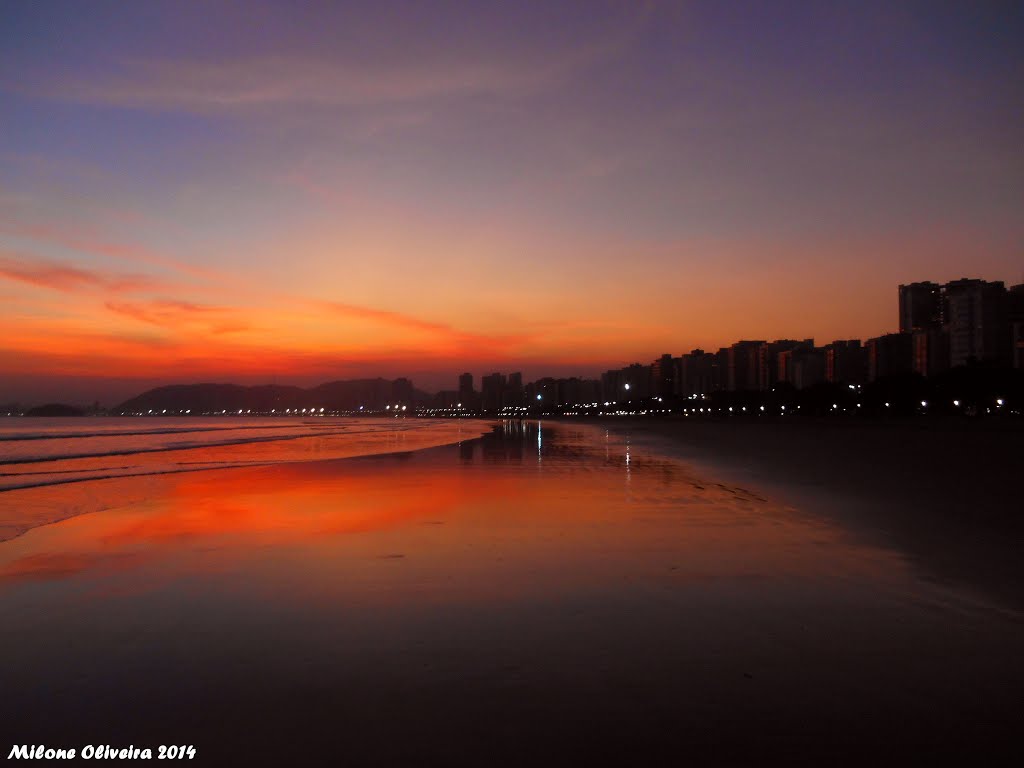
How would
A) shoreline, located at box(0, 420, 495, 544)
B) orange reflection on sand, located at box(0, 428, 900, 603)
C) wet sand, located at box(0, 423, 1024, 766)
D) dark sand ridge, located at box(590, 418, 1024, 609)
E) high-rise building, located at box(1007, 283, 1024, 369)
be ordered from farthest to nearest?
high-rise building, located at box(1007, 283, 1024, 369) < shoreline, located at box(0, 420, 495, 544) < dark sand ridge, located at box(590, 418, 1024, 609) < orange reflection on sand, located at box(0, 428, 900, 603) < wet sand, located at box(0, 423, 1024, 766)

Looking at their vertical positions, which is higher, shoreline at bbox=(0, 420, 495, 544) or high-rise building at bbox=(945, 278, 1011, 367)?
high-rise building at bbox=(945, 278, 1011, 367)

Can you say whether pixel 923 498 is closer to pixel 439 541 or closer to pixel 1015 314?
A: pixel 439 541

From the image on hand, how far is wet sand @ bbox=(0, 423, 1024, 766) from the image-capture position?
498cm

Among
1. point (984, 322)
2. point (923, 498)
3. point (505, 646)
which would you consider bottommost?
point (923, 498)

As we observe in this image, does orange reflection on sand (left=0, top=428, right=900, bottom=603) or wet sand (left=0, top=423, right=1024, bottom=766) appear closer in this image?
wet sand (left=0, top=423, right=1024, bottom=766)

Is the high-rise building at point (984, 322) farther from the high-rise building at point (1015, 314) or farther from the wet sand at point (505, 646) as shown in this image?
the wet sand at point (505, 646)

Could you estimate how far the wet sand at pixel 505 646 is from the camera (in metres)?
4.98

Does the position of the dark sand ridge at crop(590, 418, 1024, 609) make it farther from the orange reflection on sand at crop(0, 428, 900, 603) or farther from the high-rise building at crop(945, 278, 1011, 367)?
the high-rise building at crop(945, 278, 1011, 367)

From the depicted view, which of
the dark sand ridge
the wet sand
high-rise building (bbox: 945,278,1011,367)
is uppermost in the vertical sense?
high-rise building (bbox: 945,278,1011,367)

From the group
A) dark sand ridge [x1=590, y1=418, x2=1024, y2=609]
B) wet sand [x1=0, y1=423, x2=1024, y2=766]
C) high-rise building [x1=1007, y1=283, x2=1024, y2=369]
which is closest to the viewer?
wet sand [x1=0, y1=423, x2=1024, y2=766]

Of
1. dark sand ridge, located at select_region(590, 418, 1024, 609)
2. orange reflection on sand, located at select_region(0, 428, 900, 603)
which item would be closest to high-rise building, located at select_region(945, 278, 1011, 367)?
dark sand ridge, located at select_region(590, 418, 1024, 609)

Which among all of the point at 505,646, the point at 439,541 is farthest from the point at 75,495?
the point at 505,646

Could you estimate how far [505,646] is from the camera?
6.88 metres

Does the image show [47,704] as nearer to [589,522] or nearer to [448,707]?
[448,707]
